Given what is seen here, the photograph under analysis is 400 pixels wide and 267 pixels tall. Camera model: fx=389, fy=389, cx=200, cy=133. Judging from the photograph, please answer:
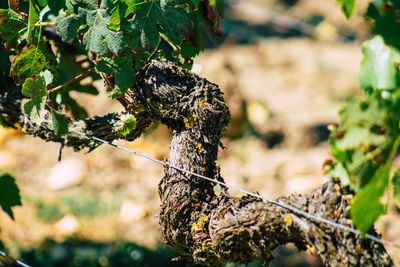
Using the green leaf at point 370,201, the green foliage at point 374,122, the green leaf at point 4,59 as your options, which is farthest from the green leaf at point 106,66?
the green leaf at point 370,201

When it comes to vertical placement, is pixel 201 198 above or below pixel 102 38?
below

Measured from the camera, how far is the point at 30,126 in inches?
63.9

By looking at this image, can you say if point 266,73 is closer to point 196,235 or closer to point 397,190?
point 196,235

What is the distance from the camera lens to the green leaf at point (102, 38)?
1179mm

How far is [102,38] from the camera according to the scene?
1.20m

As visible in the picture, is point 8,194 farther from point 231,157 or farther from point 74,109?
point 231,157

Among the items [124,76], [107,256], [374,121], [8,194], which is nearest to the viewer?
[374,121]

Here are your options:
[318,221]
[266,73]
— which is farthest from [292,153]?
[318,221]

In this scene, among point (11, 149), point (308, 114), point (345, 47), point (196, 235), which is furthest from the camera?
point (345, 47)

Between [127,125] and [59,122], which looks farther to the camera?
[127,125]

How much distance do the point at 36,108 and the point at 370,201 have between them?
104 cm

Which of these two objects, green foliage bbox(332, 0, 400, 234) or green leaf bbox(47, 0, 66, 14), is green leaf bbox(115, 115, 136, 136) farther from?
green foliage bbox(332, 0, 400, 234)

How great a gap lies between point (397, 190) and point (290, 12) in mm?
5034

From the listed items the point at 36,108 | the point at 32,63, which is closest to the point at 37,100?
the point at 36,108
